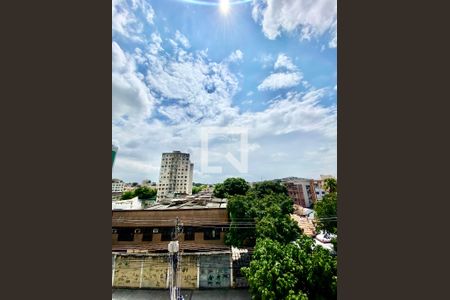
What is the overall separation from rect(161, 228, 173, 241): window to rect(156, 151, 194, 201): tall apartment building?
18.8m

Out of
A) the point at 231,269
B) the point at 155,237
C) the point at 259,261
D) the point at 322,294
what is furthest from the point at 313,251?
the point at 155,237

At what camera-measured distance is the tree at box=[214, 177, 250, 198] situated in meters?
18.5

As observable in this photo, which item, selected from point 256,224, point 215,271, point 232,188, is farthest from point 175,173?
point 256,224

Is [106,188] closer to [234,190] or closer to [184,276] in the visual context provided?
[184,276]

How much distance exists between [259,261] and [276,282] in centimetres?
66

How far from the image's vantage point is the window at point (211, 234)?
10391 millimetres

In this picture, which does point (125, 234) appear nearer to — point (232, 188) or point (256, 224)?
point (256, 224)

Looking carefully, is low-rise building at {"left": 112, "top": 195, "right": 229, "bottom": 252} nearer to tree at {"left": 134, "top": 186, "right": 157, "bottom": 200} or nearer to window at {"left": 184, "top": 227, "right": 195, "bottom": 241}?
window at {"left": 184, "top": 227, "right": 195, "bottom": 241}

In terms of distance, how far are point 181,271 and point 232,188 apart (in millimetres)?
10156

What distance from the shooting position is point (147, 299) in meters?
8.23

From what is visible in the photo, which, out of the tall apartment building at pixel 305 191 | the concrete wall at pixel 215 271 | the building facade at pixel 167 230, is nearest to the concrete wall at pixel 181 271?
the concrete wall at pixel 215 271

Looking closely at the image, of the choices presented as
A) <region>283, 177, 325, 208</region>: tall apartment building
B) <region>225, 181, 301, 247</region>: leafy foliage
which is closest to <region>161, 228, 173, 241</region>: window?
<region>225, 181, 301, 247</region>: leafy foliage

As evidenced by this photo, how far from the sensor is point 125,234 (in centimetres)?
1051

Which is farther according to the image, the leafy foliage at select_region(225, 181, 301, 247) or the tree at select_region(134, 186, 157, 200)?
the tree at select_region(134, 186, 157, 200)
